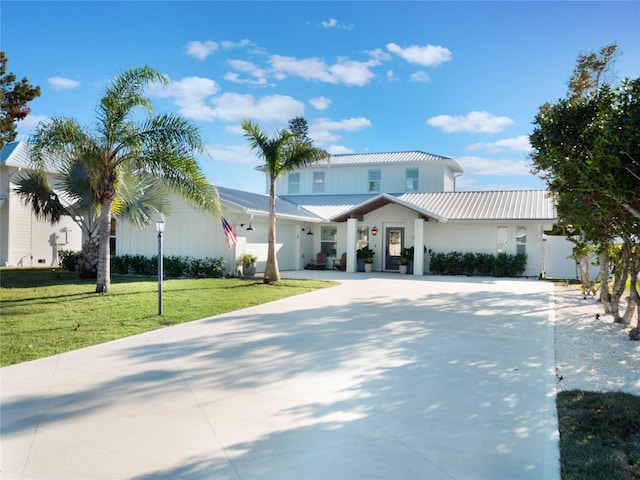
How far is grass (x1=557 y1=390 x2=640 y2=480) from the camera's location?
3359 millimetres

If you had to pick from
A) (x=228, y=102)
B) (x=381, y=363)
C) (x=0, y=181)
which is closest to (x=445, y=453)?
(x=381, y=363)

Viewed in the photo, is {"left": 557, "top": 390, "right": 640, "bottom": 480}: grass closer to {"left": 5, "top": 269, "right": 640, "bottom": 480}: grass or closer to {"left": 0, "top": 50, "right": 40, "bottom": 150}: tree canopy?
{"left": 5, "top": 269, "right": 640, "bottom": 480}: grass

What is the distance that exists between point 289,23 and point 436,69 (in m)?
5.20

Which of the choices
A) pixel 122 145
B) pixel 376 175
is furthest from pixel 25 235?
pixel 376 175

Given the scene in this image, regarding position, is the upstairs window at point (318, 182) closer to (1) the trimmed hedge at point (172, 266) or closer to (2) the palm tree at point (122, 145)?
(1) the trimmed hedge at point (172, 266)

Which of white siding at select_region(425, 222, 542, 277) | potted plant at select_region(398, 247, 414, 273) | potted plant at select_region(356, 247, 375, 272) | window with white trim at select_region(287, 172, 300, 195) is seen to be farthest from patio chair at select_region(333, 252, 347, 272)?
window with white trim at select_region(287, 172, 300, 195)

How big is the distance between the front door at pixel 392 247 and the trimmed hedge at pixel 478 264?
1.73 m

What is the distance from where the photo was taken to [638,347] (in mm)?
7461

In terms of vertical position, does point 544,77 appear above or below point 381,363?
above

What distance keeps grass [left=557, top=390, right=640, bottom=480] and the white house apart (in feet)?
46.2

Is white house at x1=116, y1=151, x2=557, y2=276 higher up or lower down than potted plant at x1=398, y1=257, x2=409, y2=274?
higher up

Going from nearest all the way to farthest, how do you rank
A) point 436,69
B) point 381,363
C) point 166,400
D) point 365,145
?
1. point 166,400
2. point 381,363
3. point 436,69
4. point 365,145

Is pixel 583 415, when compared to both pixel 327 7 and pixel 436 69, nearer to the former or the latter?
pixel 327 7

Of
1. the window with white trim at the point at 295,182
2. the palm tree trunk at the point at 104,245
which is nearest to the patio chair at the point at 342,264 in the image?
the window with white trim at the point at 295,182
